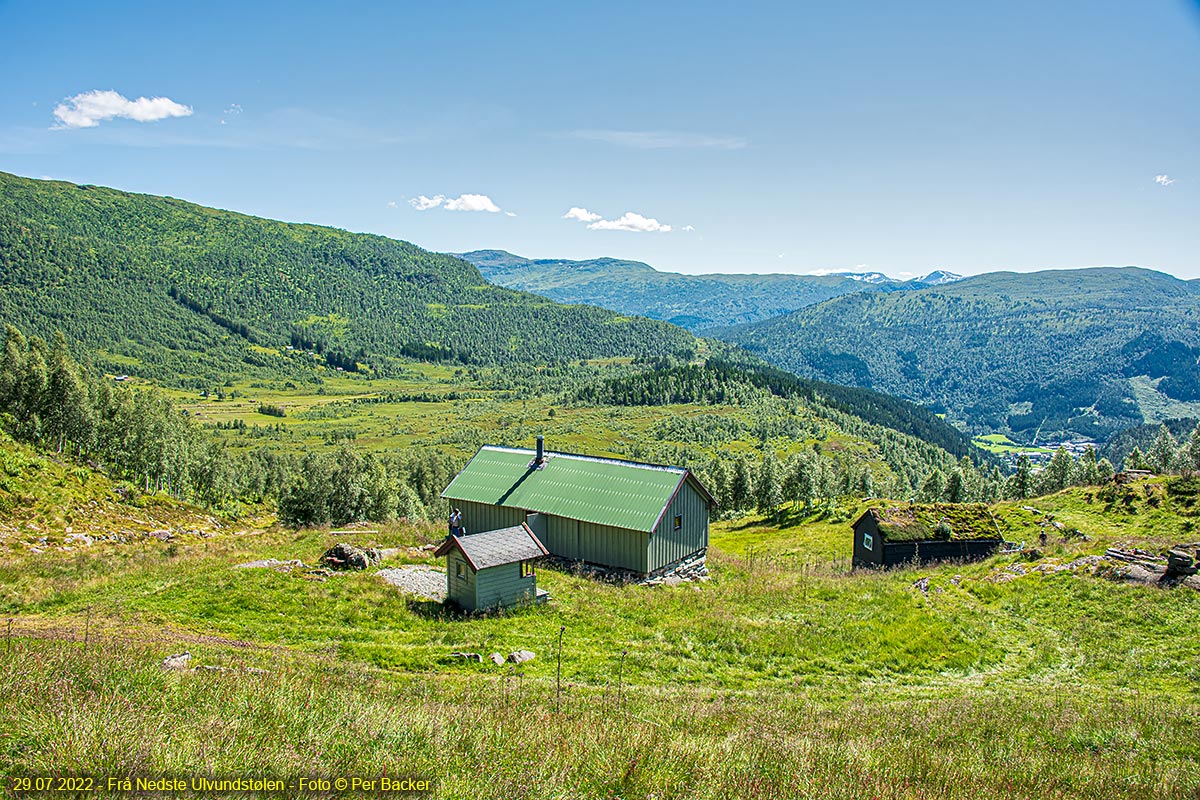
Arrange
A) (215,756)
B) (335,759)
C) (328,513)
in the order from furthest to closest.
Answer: (328,513), (335,759), (215,756)

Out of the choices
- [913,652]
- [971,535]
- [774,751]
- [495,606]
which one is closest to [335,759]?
[774,751]

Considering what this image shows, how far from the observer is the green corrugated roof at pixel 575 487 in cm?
3434

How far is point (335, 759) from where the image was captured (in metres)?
6.65

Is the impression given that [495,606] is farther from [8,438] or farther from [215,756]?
[8,438]

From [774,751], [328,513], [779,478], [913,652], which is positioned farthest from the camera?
[779,478]

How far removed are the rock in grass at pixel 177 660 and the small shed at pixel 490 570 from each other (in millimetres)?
10272

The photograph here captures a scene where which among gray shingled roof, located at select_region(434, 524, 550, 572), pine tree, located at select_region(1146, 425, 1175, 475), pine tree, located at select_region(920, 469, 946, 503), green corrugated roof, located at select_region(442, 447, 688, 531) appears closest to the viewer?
gray shingled roof, located at select_region(434, 524, 550, 572)

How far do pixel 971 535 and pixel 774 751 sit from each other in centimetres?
3732

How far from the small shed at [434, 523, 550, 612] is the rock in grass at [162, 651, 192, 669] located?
33.7 feet

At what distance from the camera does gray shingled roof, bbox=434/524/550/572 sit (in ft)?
76.3

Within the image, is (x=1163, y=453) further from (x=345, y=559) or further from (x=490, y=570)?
(x=345, y=559)

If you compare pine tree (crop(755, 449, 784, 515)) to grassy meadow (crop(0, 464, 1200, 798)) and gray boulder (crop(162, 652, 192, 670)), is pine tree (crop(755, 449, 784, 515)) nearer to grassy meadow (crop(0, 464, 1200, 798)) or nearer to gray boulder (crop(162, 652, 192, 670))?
grassy meadow (crop(0, 464, 1200, 798))

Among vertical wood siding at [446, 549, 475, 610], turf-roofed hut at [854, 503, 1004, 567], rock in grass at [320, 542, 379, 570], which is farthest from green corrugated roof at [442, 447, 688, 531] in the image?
turf-roofed hut at [854, 503, 1004, 567]

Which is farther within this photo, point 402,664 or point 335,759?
point 402,664
